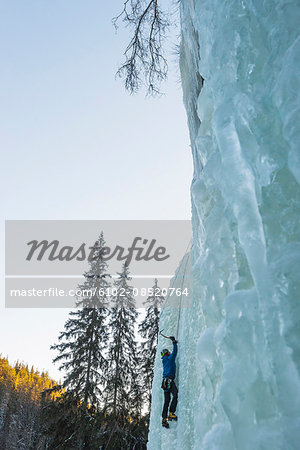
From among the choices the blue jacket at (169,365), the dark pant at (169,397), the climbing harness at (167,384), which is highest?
the blue jacket at (169,365)

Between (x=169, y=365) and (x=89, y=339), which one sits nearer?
(x=169, y=365)

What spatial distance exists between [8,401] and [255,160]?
1772 inches

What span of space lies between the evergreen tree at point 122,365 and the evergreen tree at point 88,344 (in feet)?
2.10

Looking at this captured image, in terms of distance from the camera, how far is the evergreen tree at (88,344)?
40.9ft

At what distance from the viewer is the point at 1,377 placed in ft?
144

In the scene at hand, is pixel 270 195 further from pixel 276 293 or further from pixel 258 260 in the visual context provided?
pixel 276 293

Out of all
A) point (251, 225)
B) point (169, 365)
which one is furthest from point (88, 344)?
point (251, 225)

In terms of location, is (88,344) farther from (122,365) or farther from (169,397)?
(169,397)

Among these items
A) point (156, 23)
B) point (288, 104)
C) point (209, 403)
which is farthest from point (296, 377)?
point (156, 23)

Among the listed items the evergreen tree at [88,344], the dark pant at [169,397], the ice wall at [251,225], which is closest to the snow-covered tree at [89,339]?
the evergreen tree at [88,344]

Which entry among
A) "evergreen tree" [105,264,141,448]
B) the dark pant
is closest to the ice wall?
the dark pant

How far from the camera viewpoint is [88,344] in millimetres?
13883

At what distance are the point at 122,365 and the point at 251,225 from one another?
1480 cm

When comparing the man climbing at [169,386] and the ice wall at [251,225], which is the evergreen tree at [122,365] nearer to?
the man climbing at [169,386]
